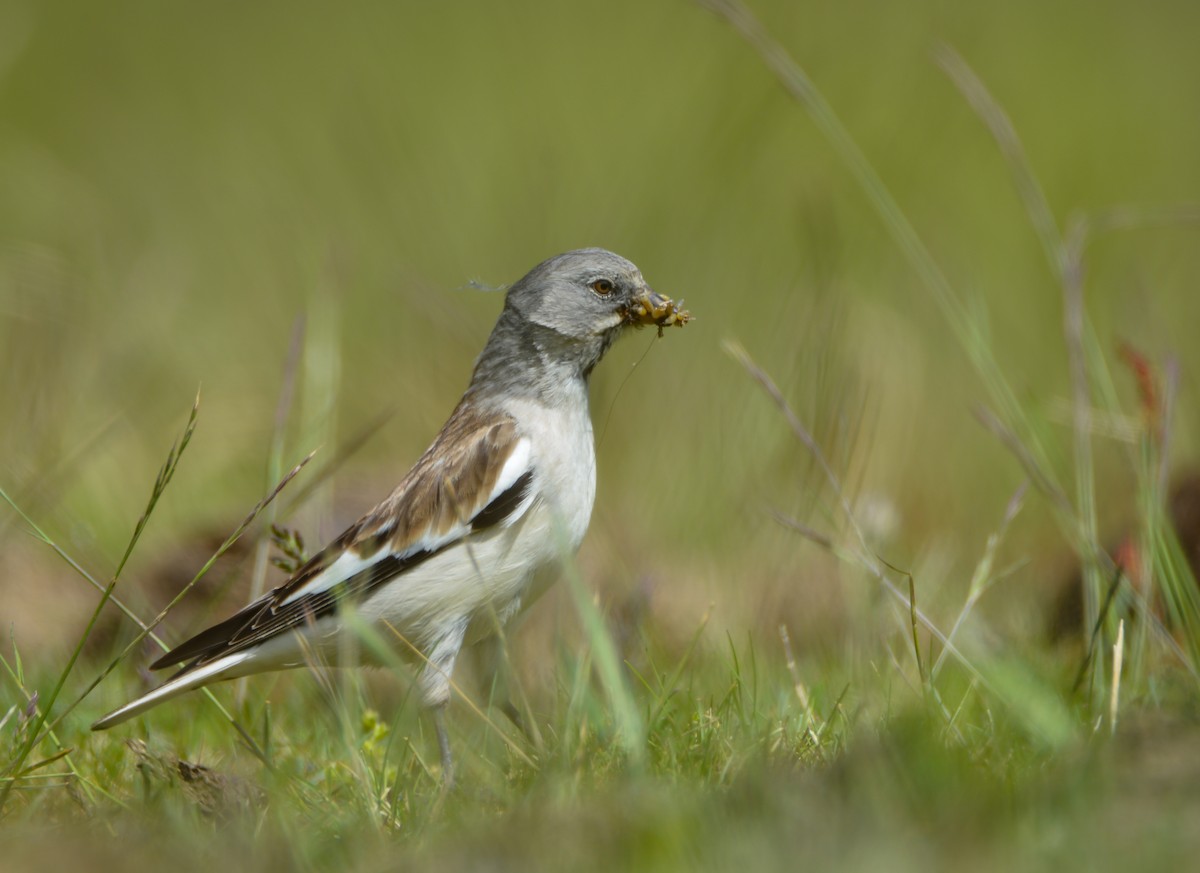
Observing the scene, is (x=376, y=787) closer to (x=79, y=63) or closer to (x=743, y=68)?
(x=743, y=68)

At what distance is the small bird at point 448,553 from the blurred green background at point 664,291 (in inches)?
24.2

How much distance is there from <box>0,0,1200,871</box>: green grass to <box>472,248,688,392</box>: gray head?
598 millimetres

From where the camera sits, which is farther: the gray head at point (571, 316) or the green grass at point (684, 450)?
the gray head at point (571, 316)

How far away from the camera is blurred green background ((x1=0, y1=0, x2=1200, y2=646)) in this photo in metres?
5.43

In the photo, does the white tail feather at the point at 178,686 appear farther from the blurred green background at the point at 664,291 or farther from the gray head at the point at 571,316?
the gray head at the point at 571,316

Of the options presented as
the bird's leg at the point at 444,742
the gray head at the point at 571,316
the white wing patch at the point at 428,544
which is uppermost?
the gray head at the point at 571,316

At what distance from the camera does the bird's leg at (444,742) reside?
3.40 metres

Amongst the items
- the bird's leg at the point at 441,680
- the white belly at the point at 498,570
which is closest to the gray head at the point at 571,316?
the white belly at the point at 498,570

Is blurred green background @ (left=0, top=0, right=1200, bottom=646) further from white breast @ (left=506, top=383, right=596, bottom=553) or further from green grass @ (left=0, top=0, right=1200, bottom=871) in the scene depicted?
white breast @ (left=506, top=383, right=596, bottom=553)

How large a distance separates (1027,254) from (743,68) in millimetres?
3566

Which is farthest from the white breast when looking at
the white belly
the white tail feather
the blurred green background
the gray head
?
the white tail feather

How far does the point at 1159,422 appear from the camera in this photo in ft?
12.4

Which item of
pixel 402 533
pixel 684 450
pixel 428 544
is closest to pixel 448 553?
pixel 428 544

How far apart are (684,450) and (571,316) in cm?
169
